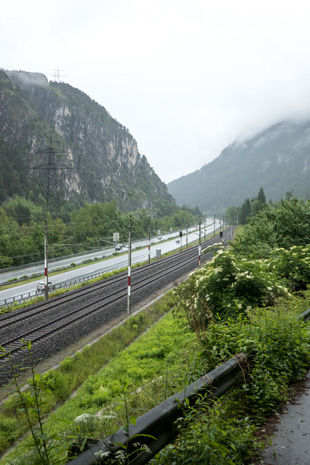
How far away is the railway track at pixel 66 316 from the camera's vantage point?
1886 cm

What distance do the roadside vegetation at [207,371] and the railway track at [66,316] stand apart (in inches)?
111

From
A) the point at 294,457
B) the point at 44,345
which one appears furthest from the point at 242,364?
the point at 44,345

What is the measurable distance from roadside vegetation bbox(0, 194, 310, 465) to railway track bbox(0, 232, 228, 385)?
283 centimetres

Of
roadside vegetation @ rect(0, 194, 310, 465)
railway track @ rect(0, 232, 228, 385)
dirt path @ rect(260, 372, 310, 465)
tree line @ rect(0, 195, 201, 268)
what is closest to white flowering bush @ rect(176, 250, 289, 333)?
roadside vegetation @ rect(0, 194, 310, 465)

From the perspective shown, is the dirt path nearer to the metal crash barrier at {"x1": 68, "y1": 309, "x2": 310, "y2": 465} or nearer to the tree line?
the metal crash barrier at {"x1": 68, "y1": 309, "x2": 310, "y2": 465}

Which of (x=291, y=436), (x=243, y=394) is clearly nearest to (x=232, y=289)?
(x=243, y=394)

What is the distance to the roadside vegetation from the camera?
2.76 m

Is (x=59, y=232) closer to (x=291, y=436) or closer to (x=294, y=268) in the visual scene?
(x=294, y=268)

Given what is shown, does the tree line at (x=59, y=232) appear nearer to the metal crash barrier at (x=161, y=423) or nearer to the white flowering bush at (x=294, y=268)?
the white flowering bush at (x=294, y=268)

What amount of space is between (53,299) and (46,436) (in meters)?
30.2

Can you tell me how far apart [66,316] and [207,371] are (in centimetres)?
2138

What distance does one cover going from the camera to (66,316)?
24.4 m

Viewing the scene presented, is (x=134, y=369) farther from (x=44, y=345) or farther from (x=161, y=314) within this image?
(x=161, y=314)

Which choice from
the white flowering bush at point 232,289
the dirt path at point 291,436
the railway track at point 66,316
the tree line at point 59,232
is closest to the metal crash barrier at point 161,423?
the dirt path at point 291,436
